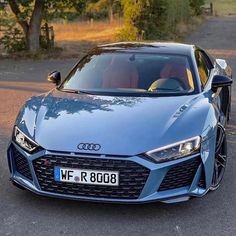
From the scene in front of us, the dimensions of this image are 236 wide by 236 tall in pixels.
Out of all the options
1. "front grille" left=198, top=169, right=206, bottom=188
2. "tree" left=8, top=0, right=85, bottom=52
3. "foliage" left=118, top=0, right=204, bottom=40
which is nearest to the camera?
"front grille" left=198, top=169, right=206, bottom=188

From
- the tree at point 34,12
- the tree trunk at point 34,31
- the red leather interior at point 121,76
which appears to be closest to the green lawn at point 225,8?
the tree at point 34,12

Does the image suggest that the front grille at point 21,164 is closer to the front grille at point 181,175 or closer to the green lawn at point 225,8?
the front grille at point 181,175

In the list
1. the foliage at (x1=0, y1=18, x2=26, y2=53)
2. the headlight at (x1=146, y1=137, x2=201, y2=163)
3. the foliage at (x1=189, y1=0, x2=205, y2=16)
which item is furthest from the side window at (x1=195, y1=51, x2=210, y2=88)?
the foliage at (x1=189, y1=0, x2=205, y2=16)

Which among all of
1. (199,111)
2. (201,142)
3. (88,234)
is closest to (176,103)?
(199,111)

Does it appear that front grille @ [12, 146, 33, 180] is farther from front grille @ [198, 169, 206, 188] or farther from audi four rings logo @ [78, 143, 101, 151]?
front grille @ [198, 169, 206, 188]

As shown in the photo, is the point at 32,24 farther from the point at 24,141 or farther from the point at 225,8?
the point at 225,8

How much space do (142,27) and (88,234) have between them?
1801 cm

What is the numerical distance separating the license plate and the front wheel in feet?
3.65

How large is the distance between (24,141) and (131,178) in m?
1.06

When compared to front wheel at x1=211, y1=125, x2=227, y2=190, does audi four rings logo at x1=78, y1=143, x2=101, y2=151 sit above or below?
above

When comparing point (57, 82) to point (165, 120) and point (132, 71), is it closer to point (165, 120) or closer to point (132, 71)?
point (132, 71)

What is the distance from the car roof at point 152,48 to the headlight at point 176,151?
80.9 inches

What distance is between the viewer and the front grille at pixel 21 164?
183 inches

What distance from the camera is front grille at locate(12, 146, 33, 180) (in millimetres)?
4641
